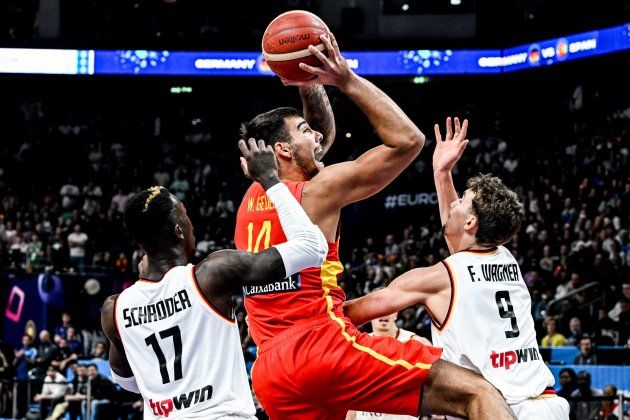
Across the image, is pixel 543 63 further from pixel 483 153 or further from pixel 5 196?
pixel 5 196

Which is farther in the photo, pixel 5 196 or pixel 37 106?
Result: pixel 37 106

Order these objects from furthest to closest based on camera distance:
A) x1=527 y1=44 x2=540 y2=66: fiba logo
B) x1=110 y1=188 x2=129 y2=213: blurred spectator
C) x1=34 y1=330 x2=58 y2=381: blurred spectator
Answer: x1=527 y1=44 x2=540 y2=66: fiba logo < x1=110 y1=188 x2=129 y2=213: blurred spectator < x1=34 y1=330 x2=58 y2=381: blurred spectator

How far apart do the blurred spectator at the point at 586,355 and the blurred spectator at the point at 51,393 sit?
24.1 ft

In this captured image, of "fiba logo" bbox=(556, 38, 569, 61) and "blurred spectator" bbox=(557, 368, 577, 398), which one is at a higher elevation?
"fiba logo" bbox=(556, 38, 569, 61)

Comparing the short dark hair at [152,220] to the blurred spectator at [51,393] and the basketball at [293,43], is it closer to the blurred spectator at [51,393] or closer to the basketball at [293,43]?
the basketball at [293,43]

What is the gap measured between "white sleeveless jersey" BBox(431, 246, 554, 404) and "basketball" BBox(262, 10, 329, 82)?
1.33m

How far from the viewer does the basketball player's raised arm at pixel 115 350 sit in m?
4.32

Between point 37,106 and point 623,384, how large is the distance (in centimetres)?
2193

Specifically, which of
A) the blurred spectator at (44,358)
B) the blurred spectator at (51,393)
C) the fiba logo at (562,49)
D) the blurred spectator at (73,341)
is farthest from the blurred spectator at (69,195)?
the fiba logo at (562,49)

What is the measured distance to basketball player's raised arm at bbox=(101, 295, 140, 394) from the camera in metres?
4.32

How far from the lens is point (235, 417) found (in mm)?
4141

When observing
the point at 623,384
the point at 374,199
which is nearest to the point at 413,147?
the point at 623,384

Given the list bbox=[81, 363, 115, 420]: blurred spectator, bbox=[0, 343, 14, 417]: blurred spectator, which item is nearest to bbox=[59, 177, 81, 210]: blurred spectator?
bbox=[0, 343, 14, 417]: blurred spectator

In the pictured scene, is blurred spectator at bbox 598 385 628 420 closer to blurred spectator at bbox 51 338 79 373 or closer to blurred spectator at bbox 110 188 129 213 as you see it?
blurred spectator at bbox 51 338 79 373
